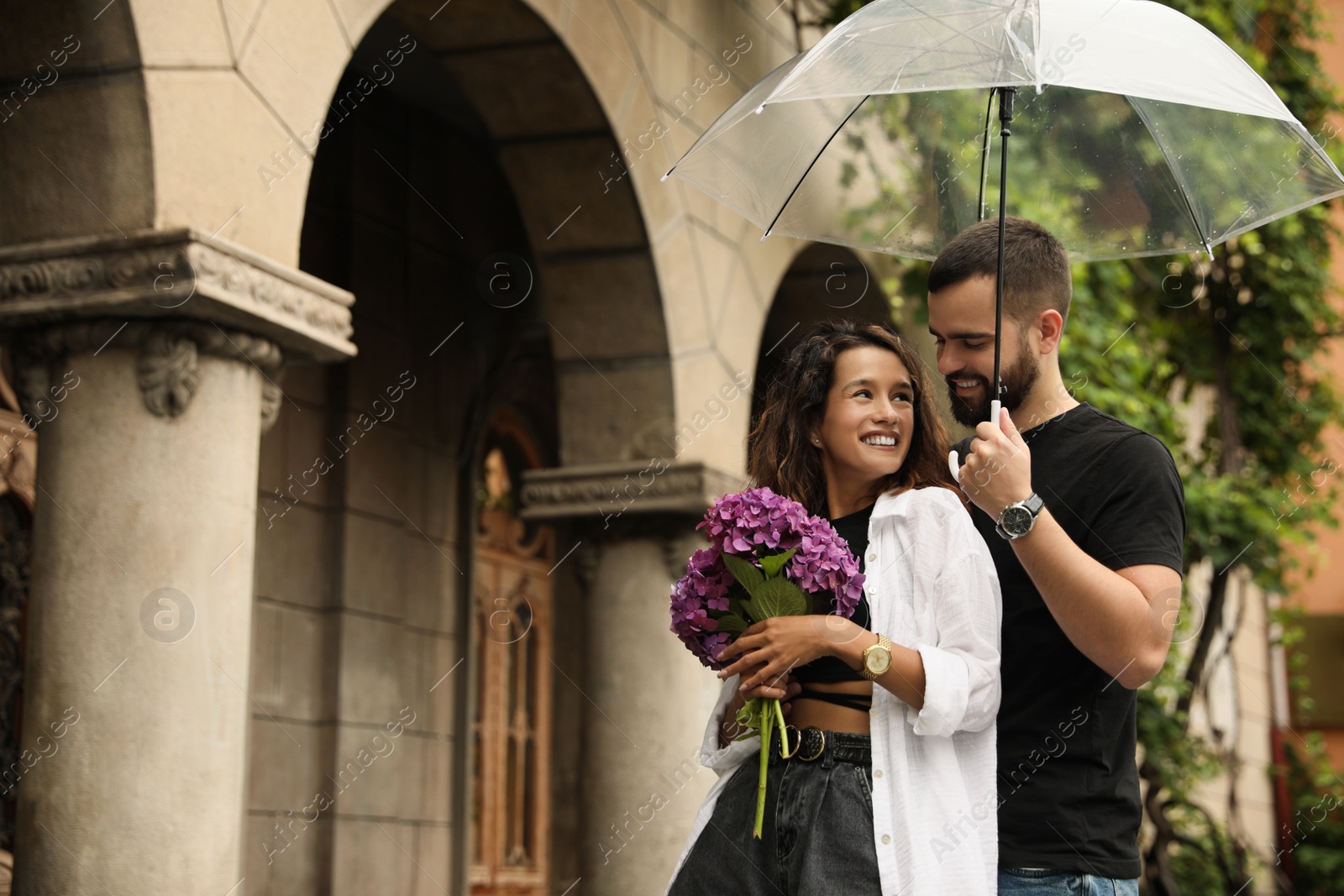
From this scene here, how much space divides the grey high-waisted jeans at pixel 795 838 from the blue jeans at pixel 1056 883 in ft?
0.73

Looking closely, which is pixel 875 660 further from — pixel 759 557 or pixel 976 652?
pixel 759 557

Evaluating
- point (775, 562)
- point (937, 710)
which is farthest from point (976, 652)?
point (775, 562)

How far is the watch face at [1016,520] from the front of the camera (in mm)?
2418

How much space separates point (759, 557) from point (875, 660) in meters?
0.28

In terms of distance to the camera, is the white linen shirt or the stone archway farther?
the stone archway

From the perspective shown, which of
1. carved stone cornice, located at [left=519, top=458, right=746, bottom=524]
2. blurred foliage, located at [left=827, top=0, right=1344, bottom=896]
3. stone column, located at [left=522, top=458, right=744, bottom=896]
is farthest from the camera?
blurred foliage, located at [left=827, top=0, right=1344, bottom=896]

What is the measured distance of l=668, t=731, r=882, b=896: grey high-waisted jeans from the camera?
8.32 ft

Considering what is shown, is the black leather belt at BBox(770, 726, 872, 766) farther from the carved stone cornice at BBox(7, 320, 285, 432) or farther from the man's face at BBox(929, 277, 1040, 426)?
the carved stone cornice at BBox(7, 320, 285, 432)

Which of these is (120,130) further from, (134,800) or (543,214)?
(543,214)

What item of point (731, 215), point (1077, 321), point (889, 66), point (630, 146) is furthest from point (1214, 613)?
point (889, 66)

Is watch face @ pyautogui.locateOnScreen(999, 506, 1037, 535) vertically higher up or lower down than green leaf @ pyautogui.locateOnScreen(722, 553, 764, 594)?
higher up

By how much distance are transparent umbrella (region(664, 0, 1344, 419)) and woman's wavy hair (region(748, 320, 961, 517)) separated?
33cm

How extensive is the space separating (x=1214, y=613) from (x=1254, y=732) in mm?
6151

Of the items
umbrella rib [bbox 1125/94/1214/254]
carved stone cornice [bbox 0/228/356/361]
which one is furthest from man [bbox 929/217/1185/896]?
carved stone cornice [bbox 0/228/356/361]
